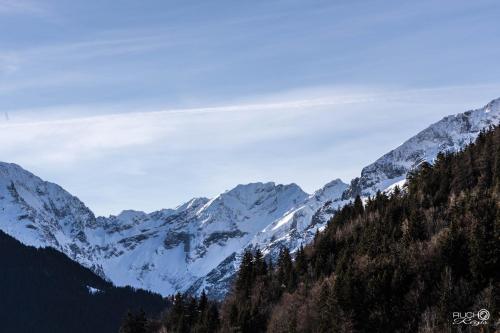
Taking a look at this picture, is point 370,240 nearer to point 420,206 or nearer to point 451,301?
point 420,206

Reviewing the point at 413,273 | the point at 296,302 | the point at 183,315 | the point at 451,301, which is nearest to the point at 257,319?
the point at 296,302

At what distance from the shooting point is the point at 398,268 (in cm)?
10819

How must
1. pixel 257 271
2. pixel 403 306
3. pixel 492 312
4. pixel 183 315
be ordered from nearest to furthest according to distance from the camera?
pixel 492 312 < pixel 403 306 < pixel 183 315 < pixel 257 271

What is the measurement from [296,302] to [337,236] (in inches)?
1080

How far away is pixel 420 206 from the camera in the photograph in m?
141

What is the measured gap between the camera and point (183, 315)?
140125 mm

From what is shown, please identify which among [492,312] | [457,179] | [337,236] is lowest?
[492,312]

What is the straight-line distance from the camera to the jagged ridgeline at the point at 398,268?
99625 millimetres

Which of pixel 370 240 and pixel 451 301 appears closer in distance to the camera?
pixel 451 301

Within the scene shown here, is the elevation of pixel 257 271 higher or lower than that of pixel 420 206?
lower

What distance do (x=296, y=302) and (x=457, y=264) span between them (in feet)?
86.1

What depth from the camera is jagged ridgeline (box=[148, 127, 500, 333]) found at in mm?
99625

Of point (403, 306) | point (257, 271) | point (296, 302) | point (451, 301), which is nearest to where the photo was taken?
point (451, 301)

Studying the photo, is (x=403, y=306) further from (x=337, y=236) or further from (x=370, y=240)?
(x=337, y=236)
